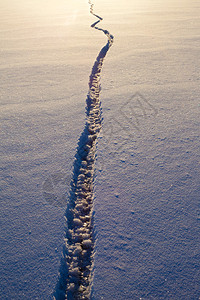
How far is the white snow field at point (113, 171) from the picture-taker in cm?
109

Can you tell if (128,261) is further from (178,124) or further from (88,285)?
(178,124)

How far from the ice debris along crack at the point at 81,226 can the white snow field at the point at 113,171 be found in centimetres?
4

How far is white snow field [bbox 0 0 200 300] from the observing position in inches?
43.0

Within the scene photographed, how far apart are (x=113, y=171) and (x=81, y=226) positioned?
0.46m

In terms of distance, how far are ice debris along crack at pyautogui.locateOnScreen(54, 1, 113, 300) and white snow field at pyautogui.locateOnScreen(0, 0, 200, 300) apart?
0.04 metres

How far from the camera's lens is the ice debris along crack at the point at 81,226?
1.08 m

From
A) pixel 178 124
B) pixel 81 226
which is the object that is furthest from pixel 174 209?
A: pixel 178 124

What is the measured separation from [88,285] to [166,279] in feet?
1.26

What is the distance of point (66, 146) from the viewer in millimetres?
1831

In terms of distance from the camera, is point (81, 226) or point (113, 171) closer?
point (81, 226)

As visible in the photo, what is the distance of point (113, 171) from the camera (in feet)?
5.20

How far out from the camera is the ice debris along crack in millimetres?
1082

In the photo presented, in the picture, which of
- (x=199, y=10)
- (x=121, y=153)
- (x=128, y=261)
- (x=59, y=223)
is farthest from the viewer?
(x=199, y=10)

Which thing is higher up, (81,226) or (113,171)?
(113,171)
